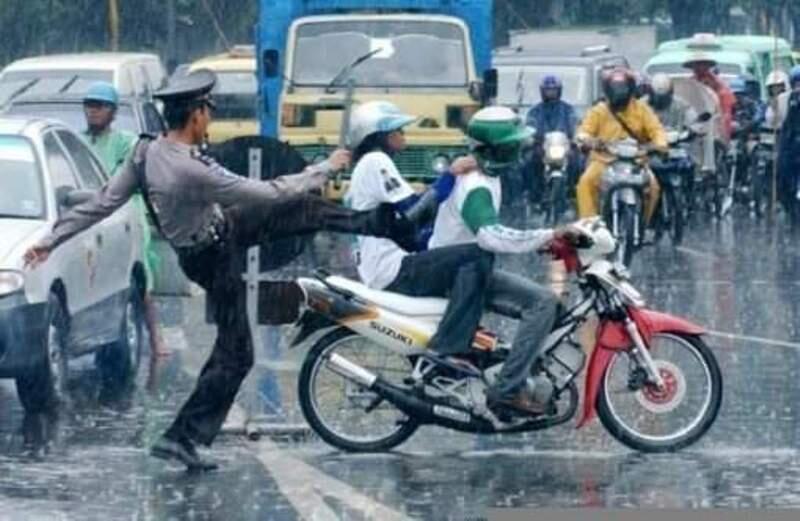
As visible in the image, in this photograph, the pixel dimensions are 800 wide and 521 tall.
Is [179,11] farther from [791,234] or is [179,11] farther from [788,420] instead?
[788,420]

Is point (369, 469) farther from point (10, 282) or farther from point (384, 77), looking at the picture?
point (384, 77)

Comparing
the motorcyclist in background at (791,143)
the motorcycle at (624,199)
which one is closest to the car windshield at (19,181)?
the motorcycle at (624,199)

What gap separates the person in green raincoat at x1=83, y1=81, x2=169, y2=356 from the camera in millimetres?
16688

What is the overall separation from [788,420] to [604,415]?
1.51 metres

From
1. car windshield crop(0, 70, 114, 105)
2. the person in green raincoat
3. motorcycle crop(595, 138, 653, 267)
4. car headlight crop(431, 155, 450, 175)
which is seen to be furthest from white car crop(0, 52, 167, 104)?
the person in green raincoat

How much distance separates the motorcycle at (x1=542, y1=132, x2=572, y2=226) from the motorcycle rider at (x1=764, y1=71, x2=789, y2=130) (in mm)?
2242

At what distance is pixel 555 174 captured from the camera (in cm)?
2873

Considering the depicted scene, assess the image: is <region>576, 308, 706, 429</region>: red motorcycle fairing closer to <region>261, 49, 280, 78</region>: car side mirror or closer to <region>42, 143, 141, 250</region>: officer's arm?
<region>42, 143, 141, 250</region>: officer's arm

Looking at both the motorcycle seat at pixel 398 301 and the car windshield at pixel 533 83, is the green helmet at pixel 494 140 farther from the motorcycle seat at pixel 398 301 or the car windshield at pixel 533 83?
the car windshield at pixel 533 83

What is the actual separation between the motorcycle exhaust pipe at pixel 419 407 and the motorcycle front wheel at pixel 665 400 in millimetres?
583

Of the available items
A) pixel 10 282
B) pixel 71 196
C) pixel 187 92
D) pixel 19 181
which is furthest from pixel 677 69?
pixel 187 92

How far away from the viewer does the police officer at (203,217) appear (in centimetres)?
1175

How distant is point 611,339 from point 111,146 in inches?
222

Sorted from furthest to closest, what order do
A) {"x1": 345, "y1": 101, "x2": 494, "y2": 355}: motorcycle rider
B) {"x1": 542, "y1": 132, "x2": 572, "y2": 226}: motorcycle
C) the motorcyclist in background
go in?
{"x1": 542, "y1": 132, "x2": 572, "y2": 226}: motorcycle < the motorcyclist in background < {"x1": 345, "y1": 101, "x2": 494, "y2": 355}: motorcycle rider
